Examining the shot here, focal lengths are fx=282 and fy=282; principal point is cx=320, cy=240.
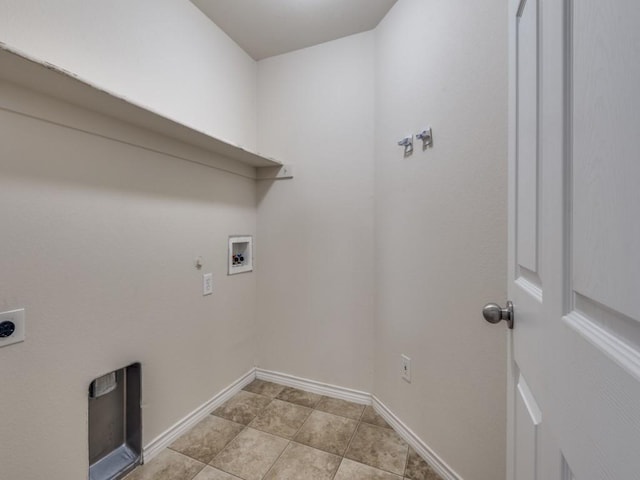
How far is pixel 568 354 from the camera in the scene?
1.39 feet

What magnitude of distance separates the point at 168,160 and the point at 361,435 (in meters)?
1.89

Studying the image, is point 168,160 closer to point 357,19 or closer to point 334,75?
point 334,75

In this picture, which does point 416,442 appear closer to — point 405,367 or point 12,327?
point 405,367

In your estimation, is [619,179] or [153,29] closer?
[619,179]

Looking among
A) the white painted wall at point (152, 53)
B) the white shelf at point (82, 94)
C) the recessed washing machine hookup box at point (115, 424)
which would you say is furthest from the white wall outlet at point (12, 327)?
the white painted wall at point (152, 53)

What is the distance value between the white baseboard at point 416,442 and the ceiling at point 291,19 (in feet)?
8.01

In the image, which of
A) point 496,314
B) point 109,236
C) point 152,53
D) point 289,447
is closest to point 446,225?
point 496,314

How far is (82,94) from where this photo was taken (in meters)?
1.04

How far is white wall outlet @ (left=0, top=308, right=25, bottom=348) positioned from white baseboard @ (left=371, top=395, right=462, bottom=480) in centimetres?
179

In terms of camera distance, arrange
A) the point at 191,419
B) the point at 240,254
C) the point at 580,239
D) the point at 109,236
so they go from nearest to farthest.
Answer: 1. the point at 580,239
2. the point at 109,236
3. the point at 191,419
4. the point at 240,254

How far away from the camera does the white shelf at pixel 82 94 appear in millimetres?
856

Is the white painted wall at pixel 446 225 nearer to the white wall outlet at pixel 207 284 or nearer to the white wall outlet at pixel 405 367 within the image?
the white wall outlet at pixel 405 367

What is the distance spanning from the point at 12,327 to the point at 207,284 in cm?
88

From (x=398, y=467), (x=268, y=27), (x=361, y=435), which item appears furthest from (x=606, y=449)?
(x=268, y=27)
